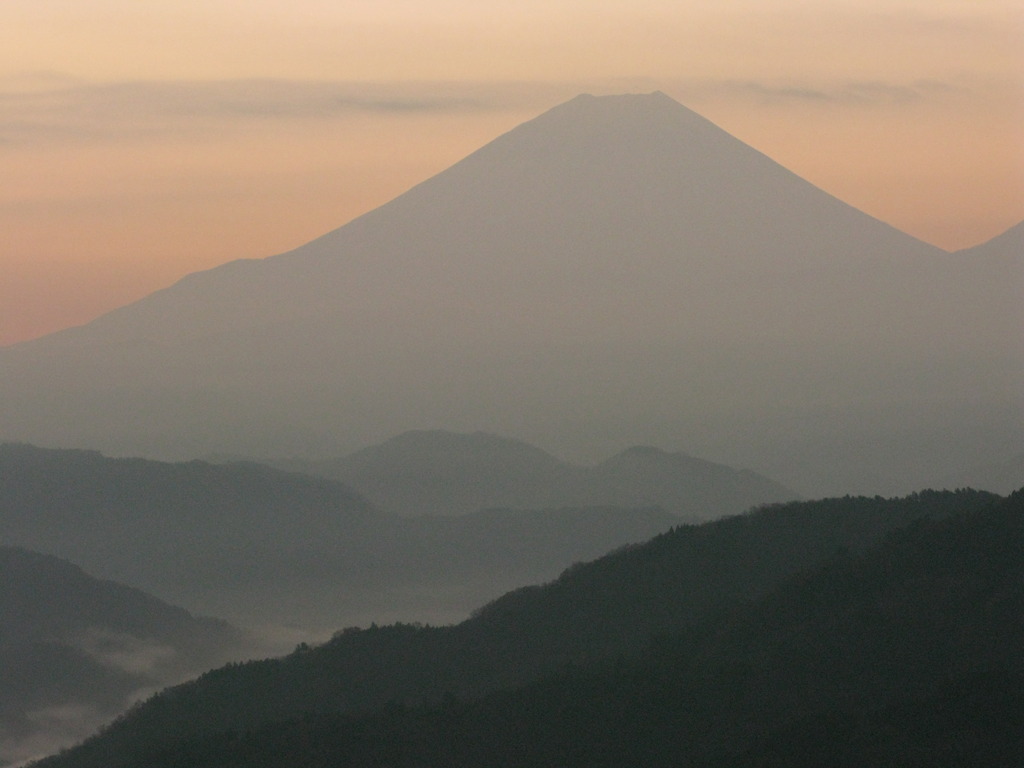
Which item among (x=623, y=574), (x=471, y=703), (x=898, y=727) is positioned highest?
(x=623, y=574)

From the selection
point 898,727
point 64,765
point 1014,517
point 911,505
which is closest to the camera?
point 898,727

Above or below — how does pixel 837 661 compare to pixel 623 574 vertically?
below

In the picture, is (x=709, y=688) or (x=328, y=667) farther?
(x=328, y=667)

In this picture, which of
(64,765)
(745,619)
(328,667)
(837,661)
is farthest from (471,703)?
(64,765)

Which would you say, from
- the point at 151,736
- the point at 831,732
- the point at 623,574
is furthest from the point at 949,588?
the point at 151,736

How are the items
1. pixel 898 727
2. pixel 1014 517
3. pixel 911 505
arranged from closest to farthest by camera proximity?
pixel 898 727 → pixel 1014 517 → pixel 911 505

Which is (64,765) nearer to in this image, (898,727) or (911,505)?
(911,505)
